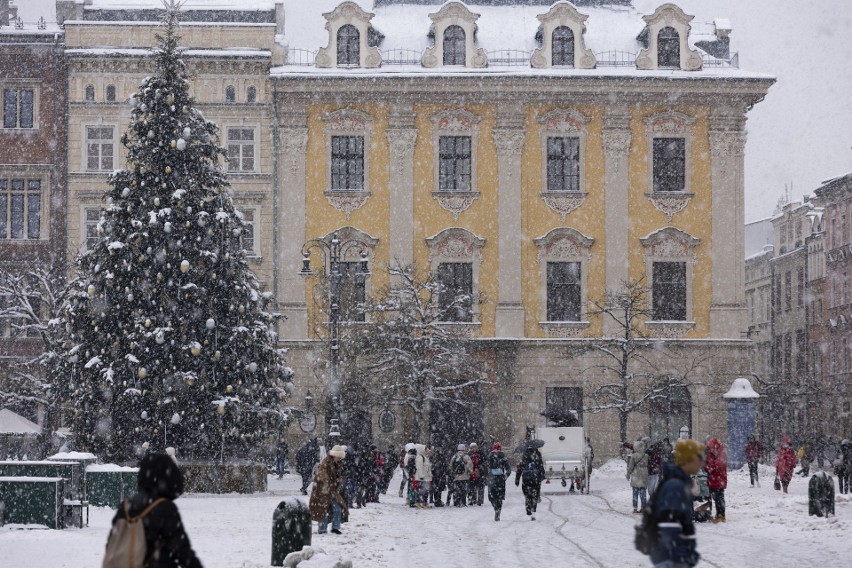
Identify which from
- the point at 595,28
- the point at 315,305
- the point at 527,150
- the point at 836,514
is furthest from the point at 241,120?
the point at 836,514

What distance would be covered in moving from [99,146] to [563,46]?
667 inches

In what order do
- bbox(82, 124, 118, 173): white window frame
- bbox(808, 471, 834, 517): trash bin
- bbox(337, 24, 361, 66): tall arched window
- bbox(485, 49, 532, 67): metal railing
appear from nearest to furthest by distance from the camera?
bbox(808, 471, 834, 517): trash bin
bbox(82, 124, 118, 173): white window frame
bbox(337, 24, 361, 66): tall arched window
bbox(485, 49, 532, 67): metal railing

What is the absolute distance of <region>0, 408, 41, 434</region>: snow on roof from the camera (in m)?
A: 42.0

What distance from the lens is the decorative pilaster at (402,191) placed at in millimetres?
50625

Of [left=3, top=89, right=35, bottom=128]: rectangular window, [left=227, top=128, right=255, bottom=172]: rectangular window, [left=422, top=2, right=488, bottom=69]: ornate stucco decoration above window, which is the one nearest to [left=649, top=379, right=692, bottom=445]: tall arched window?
[left=422, top=2, right=488, bottom=69]: ornate stucco decoration above window

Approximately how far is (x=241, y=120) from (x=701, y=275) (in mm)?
17177

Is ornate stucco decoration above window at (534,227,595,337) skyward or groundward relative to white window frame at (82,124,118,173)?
groundward

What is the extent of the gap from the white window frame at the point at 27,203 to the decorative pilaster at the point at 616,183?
65.0 ft

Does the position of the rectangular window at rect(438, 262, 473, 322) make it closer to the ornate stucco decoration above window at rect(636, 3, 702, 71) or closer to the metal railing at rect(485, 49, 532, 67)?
the metal railing at rect(485, 49, 532, 67)

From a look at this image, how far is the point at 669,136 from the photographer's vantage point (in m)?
51.0

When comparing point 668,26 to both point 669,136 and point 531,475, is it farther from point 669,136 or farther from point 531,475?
point 531,475

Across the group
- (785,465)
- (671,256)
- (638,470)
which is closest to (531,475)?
(638,470)

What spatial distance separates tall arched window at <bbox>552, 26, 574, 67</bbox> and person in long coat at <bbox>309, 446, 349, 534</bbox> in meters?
31.2

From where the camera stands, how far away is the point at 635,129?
51125mm
